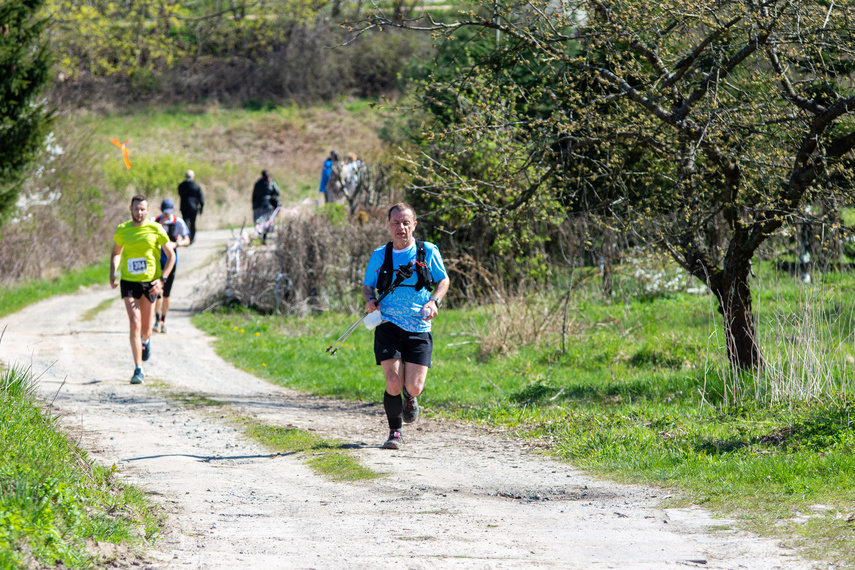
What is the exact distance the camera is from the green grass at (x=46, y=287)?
1659 centimetres

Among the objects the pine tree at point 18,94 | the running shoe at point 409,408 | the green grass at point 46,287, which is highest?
the pine tree at point 18,94

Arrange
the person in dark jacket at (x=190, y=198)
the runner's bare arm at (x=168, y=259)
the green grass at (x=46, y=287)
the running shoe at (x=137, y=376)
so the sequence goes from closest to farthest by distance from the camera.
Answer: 1. the runner's bare arm at (x=168, y=259)
2. the running shoe at (x=137, y=376)
3. the green grass at (x=46, y=287)
4. the person in dark jacket at (x=190, y=198)

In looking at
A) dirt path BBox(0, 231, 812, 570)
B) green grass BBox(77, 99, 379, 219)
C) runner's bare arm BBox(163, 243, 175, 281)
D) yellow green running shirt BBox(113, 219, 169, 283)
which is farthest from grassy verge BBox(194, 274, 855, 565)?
green grass BBox(77, 99, 379, 219)

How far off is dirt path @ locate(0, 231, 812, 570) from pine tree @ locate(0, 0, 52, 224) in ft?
29.7

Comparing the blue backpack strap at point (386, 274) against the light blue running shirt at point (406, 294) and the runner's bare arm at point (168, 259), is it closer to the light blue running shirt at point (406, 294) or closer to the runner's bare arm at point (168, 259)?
the light blue running shirt at point (406, 294)

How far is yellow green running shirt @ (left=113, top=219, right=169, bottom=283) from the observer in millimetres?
9953

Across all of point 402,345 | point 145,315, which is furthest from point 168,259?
point 402,345

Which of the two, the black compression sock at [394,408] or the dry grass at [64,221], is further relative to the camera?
the dry grass at [64,221]

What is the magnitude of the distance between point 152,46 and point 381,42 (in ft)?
44.6

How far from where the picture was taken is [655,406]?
8797mm

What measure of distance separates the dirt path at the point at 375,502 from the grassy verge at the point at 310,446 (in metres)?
0.13

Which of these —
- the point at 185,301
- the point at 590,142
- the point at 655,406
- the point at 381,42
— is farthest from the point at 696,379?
the point at 381,42

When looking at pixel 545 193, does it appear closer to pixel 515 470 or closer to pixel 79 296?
pixel 515 470

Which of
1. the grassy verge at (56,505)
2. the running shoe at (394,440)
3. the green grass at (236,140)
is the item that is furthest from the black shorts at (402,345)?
the green grass at (236,140)
